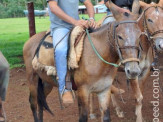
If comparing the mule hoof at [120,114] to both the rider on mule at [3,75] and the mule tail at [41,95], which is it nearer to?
the mule tail at [41,95]

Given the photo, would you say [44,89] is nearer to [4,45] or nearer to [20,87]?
[20,87]

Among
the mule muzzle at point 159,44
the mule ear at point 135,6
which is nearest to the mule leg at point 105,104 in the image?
the mule muzzle at point 159,44

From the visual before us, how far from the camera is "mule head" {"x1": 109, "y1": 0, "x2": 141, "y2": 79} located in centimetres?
415

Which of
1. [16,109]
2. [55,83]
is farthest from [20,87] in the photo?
[55,83]

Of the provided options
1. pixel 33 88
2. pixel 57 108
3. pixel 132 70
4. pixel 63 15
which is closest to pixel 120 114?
pixel 57 108

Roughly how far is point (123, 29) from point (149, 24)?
3.90ft

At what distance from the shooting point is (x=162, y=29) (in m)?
5.18

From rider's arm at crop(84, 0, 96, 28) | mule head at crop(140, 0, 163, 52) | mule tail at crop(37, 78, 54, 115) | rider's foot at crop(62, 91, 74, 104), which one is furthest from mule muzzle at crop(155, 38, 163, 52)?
mule tail at crop(37, 78, 54, 115)

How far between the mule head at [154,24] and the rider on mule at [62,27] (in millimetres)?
893

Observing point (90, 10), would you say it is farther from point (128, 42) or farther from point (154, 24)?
point (128, 42)

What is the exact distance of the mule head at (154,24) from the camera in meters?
5.18

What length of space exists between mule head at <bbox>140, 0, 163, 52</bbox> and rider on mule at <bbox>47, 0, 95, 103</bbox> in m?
0.89

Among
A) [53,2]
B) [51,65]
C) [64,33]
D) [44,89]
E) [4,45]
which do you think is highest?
[53,2]

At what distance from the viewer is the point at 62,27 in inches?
208
